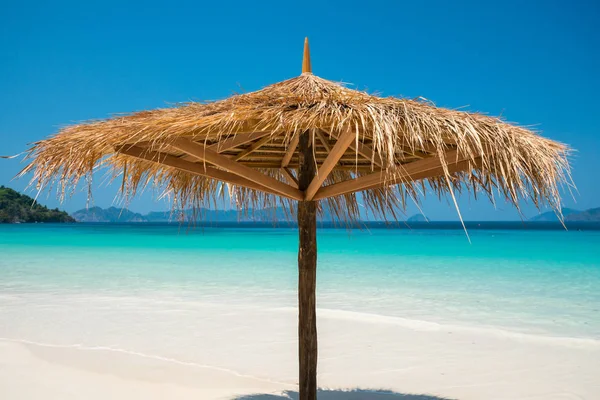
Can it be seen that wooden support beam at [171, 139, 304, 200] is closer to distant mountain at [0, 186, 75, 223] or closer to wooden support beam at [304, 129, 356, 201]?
wooden support beam at [304, 129, 356, 201]

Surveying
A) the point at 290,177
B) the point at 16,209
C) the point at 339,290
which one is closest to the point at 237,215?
the point at 290,177

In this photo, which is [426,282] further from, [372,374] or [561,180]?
[561,180]

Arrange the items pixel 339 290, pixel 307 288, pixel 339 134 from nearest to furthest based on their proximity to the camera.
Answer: pixel 339 134 → pixel 307 288 → pixel 339 290

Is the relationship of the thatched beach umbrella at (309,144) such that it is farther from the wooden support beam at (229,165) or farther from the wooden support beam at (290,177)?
the wooden support beam at (290,177)

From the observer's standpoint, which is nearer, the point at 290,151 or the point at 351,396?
the point at 290,151

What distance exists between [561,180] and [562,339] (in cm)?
421

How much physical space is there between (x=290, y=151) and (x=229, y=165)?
76 cm

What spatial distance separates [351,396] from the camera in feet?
12.6

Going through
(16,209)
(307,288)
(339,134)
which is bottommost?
(307,288)

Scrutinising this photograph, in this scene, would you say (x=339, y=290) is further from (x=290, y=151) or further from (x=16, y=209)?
(x=16, y=209)

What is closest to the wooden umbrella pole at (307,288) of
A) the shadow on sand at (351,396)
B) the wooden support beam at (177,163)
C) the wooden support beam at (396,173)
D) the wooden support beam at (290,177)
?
the wooden support beam at (396,173)

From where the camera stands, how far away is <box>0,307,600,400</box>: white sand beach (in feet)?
13.0

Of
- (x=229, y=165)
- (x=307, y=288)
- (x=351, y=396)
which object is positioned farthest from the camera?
(x=351, y=396)

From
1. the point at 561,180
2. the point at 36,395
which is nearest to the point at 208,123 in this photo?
the point at 561,180
